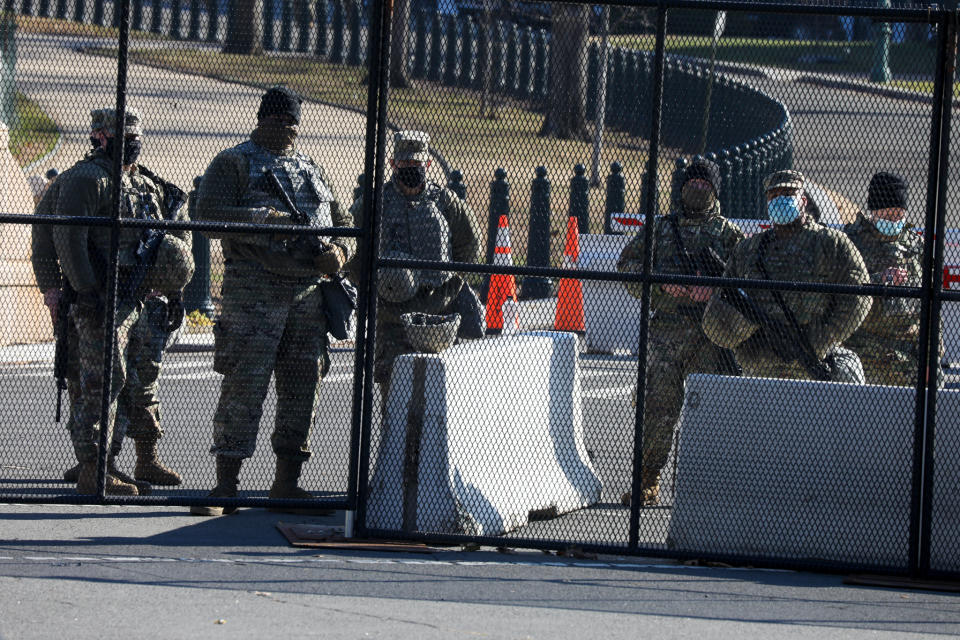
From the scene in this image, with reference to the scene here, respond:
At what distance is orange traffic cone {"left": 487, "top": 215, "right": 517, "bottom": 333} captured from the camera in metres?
10.3

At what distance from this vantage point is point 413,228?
28.7ft

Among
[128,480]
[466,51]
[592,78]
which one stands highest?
[466,51]

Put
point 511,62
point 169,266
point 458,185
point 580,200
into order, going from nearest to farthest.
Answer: point 511,62
point 169,266
point 580,200
point 458,185

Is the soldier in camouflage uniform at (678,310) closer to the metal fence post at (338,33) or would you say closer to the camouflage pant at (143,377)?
the metal fence post at (338,33)

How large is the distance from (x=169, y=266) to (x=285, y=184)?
831 millimetres

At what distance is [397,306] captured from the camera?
29.1 ft

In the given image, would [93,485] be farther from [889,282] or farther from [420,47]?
[889,282]

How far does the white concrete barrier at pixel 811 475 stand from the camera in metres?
7.43

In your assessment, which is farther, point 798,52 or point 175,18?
point 798,52

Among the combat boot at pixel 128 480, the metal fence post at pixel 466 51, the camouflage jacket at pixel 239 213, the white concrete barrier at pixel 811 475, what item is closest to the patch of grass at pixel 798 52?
the metal fence post at pixel 466 51

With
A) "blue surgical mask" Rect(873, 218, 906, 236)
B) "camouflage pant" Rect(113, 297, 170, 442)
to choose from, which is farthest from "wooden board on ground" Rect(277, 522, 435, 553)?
"blue surgical mask" Rect(873, 218, 906, 236)

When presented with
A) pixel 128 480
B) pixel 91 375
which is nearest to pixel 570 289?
pixel 128 480

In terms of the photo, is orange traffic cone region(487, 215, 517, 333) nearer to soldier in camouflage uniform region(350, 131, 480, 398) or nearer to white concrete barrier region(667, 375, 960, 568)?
soldier in camouflage uniform region(350, 131, 480, 398)

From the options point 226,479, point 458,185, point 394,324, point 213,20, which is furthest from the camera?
point 458,185
